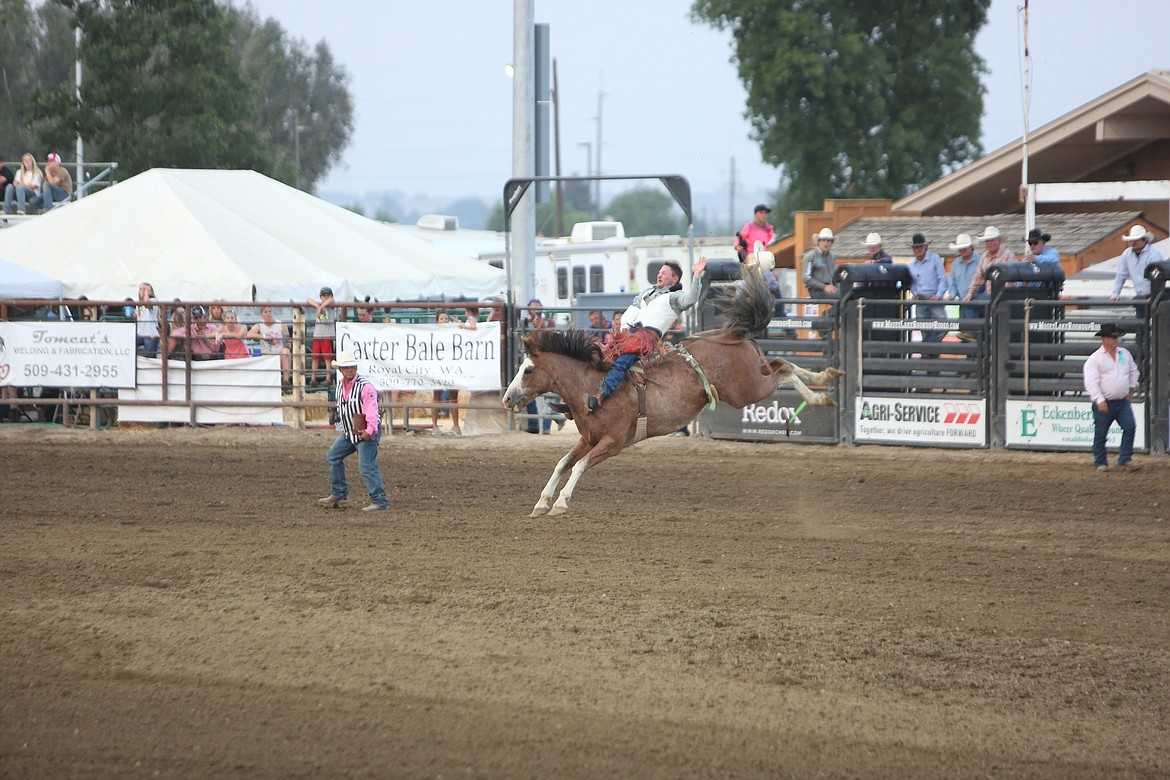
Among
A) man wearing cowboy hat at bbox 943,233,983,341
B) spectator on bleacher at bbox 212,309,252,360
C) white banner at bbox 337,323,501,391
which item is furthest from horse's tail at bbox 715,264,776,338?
spectator on bleacher at bbox 212,309,252,360

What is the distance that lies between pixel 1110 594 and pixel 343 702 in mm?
5035

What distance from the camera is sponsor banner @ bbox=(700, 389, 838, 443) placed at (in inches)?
641

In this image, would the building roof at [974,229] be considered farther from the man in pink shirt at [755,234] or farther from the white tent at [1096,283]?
the man in pink shirt at [755,234]

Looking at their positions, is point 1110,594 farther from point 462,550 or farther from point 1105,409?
point 1105,409

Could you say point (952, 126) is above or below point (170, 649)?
above

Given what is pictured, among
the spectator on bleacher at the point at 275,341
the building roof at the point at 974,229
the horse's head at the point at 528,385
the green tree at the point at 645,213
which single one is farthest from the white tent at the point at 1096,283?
the green tree at the point at 645,213

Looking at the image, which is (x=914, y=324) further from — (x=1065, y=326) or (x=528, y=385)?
(x=528, y=385)

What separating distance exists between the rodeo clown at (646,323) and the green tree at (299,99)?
58.9m

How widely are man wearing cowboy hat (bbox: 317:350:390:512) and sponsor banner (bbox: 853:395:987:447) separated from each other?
273 inches

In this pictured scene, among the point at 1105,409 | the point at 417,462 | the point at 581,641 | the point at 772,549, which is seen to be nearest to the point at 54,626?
the point at 581,641

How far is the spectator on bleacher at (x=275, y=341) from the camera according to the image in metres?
18.1

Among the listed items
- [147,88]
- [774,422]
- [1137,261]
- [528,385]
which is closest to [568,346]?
[528,385]

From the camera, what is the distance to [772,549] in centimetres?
967

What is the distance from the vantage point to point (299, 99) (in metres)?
70.6
